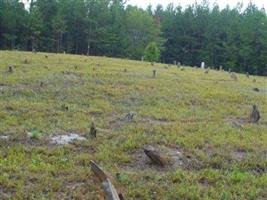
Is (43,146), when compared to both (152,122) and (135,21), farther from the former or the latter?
(135,21)

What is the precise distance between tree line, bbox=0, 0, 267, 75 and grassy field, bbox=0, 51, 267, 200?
41523 millimetres

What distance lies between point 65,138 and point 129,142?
142cm

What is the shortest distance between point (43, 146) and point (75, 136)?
1.03 metres

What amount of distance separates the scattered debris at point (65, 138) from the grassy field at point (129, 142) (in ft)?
0.46

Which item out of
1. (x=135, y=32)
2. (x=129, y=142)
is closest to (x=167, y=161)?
(x=129, y=142)

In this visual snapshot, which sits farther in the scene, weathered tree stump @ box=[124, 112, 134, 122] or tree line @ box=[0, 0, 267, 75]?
tree line @ box=[0, 0, 267, 75]

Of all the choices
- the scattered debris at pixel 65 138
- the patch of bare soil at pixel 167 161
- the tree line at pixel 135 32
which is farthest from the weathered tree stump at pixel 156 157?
the tree line at pixel 135 32

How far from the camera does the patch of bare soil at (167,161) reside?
7.98 metres

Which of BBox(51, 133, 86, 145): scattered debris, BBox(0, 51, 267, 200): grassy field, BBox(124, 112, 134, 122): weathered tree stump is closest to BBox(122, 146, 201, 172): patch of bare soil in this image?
BBox(0, 51, 267, 200): grassy field

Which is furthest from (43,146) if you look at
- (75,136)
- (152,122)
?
(152,122)

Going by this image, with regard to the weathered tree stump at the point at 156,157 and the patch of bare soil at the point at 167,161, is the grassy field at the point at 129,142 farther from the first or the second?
the weathered tree stump at the point at 156,157

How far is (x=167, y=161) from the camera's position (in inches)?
321

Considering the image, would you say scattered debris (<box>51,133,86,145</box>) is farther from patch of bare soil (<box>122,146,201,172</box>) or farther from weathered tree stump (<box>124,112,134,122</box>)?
weathered tree stump (<box>124,112,134,122</box>)

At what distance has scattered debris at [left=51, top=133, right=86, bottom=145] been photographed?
9.16 metres
